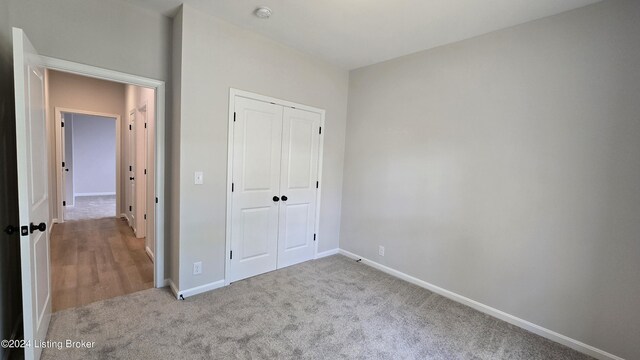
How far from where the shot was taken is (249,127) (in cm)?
303

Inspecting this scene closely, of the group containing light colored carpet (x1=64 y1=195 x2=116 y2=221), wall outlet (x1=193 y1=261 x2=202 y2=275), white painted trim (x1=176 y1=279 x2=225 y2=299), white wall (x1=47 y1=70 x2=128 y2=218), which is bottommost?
light colored carpet (x1=64 y1=195 x2=116 y2=221)

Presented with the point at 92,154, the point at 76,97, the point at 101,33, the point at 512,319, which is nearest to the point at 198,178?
the point at 101,33

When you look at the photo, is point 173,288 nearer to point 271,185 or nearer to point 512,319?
point 271,185

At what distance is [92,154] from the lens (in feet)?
27.8

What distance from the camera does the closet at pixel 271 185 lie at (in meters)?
3.01

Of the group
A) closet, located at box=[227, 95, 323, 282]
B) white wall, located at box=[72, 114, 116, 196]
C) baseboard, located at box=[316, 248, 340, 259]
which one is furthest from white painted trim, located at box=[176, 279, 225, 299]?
white wall, located at box=[72, 114, 116, 196]

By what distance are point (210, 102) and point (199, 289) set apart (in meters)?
1.88

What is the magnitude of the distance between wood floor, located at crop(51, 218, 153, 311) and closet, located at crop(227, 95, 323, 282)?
1136 millimetres

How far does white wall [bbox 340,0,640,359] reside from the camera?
6.63 ft

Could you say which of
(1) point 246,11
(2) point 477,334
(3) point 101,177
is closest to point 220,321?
(2) point 477,334

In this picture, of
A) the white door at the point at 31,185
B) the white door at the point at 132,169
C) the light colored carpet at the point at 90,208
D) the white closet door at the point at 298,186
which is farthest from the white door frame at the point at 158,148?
the light colored carpet at the point at 90,208

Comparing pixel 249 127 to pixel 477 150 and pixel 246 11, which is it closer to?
pixel 246 11

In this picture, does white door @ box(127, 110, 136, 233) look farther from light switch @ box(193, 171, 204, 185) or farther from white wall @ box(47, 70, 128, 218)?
light switch @ box(193, 171, 204, 185)

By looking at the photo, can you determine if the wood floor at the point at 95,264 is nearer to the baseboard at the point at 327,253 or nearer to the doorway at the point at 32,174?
the doorway at the point at 32,174
